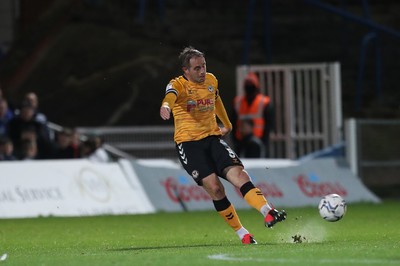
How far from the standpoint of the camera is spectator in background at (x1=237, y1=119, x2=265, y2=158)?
23.6 meters

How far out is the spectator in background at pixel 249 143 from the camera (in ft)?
77.4

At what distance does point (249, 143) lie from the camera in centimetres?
2366

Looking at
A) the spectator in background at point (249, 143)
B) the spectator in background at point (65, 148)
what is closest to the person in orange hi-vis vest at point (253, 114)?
the spectator in background at point (249, 143)

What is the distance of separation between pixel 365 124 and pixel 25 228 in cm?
869

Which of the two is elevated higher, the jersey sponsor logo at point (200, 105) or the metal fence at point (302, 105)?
the jersey sponsor logo at point (200, 105)

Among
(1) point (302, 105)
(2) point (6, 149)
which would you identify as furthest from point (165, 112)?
(1) point (302, 105)

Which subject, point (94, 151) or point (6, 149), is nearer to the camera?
point (6, 149)

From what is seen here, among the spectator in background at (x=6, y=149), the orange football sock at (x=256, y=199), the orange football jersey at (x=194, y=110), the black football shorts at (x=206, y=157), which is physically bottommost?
the spectator in background at (x=6, y=149)

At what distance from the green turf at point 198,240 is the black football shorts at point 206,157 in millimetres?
777

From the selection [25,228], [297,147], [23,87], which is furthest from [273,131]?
[25,228]

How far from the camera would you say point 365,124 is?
24.6 m

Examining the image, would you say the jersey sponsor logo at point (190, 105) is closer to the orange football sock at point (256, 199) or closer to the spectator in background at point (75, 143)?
the orange football sock at point (256, 199)

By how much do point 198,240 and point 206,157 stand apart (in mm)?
1255

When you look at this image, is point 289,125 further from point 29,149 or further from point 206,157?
point 206,157
